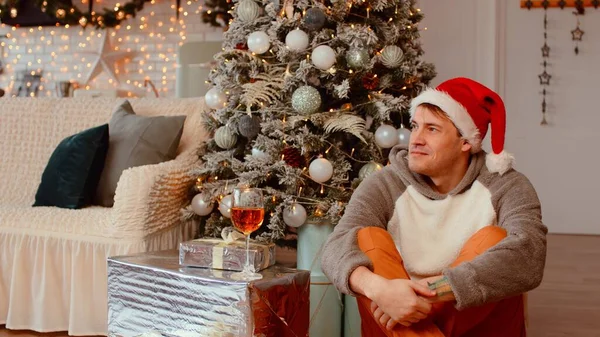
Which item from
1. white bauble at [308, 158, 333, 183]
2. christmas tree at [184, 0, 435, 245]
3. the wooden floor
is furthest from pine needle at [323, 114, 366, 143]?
the wooden floor

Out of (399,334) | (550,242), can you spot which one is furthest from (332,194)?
(550,242)

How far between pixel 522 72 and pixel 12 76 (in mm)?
4675

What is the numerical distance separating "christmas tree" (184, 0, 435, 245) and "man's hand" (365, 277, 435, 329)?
89cm

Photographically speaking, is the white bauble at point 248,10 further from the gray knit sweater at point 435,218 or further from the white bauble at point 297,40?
the gray knit sweater at point 435,218

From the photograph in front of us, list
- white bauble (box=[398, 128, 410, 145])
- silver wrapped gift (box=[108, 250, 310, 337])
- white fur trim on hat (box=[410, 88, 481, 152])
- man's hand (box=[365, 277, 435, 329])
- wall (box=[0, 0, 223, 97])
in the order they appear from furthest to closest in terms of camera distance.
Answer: wall (box=[0, 0, 223, 97]) → white bauble (box=[398, 128, 410, 145]) → white fur trim on hat (box=[410, 88, 481, 152]) → silver wrapped gift (box=[108, 250, 310, 337]) → man's hand (box=[365, 277, 435, 329])

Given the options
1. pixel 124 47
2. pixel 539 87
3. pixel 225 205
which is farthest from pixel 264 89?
pixel 124 47

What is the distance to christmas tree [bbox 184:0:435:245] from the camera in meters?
2.49

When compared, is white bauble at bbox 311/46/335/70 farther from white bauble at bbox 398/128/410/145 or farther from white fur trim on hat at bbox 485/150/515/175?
white fur trim on hat at bbox 485/150/515/175

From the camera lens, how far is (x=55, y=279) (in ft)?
8.48

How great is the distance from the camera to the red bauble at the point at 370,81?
2559 millimetres

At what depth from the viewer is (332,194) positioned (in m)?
2.52

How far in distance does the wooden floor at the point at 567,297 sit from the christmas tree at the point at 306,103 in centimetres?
96

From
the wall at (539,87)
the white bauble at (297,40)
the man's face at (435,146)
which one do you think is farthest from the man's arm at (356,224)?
the wall at (539,87)

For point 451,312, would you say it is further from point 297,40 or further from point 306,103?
point 297,40
